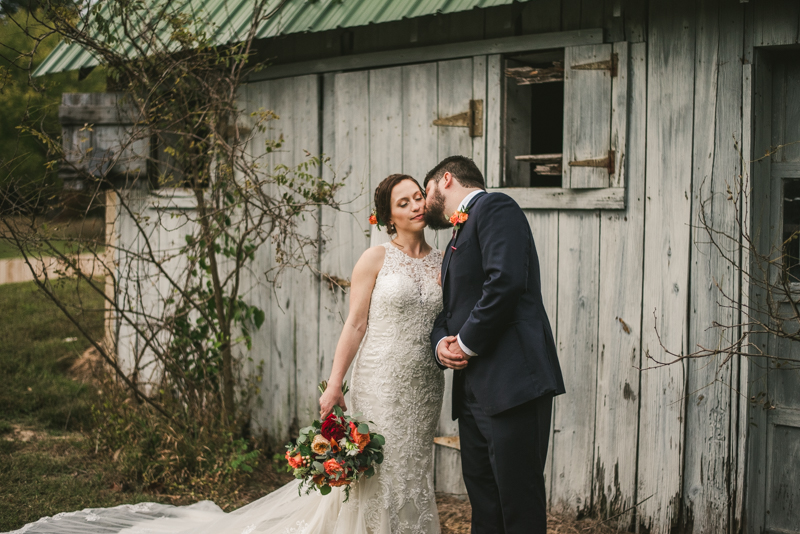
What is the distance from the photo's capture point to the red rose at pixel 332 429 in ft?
11.1

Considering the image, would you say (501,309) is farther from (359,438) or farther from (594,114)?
(594,114)

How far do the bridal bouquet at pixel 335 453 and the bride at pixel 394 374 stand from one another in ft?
0.43

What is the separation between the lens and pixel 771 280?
3762 millimetres

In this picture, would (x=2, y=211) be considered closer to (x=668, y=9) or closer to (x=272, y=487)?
(x=272, y=487)

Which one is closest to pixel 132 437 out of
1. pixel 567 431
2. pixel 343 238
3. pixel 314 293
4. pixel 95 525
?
pixel 95 525

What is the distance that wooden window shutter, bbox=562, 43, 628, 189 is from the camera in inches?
158

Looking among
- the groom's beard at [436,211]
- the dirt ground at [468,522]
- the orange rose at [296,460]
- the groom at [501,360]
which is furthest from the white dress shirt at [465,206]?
the dirt ground at [468,522]

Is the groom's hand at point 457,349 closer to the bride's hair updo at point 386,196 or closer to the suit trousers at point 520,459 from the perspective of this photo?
the suit trousers at point 520,459

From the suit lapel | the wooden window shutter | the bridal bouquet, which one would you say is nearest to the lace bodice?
the bridal bouquet

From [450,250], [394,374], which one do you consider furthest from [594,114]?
[394,374]

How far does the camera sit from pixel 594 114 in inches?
161

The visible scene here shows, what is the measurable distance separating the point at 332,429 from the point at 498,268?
48.5 inches

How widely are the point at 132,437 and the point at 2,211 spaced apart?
199cm

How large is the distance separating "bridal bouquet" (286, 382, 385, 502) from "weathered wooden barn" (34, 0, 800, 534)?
1.51 meters
